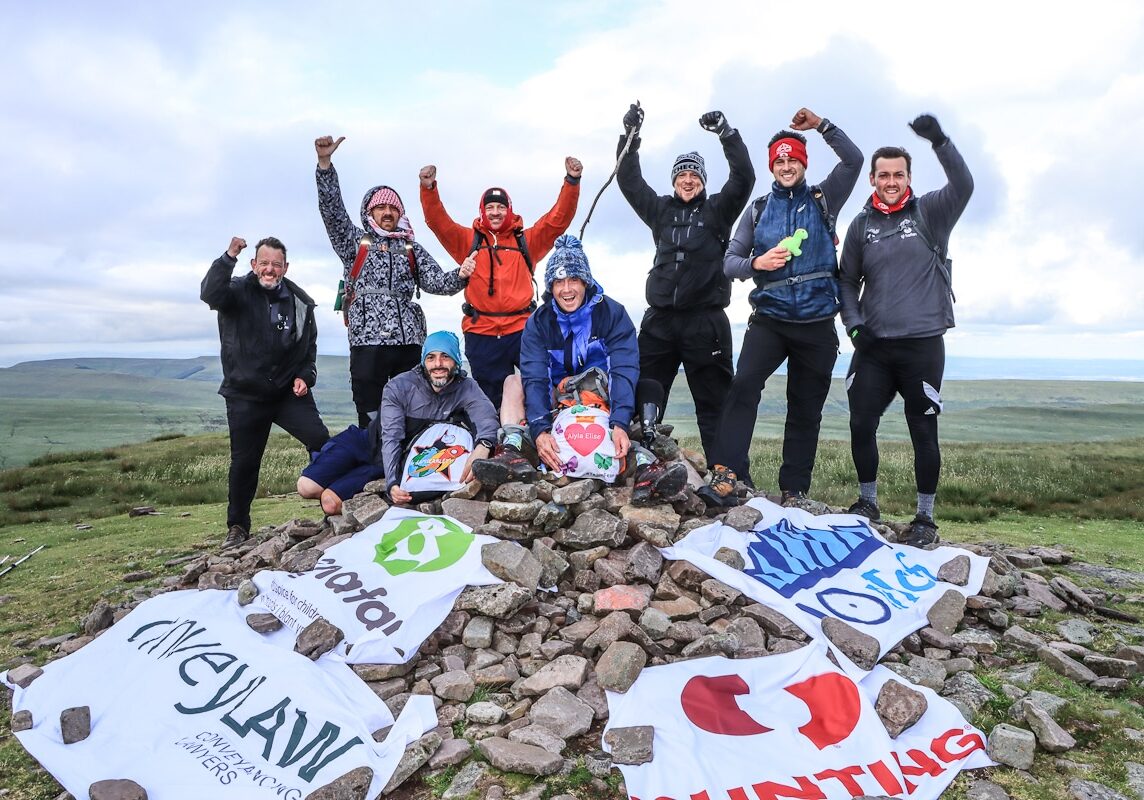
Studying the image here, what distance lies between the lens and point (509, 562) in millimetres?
4984

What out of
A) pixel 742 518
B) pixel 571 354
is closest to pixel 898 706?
pixel 742 518

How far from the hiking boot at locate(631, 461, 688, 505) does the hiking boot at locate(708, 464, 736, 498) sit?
2.43 ft

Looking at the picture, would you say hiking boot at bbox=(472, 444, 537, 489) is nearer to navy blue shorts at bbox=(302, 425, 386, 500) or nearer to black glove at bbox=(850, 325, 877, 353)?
navy blue shorts at bbox=(302, 425, 386, 500)

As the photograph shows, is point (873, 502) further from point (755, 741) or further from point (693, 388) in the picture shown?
point (755, 741)

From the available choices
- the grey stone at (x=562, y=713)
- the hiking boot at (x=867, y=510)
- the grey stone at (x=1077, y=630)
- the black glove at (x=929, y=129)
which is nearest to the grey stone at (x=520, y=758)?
the grey stone at (x=562, y=713)

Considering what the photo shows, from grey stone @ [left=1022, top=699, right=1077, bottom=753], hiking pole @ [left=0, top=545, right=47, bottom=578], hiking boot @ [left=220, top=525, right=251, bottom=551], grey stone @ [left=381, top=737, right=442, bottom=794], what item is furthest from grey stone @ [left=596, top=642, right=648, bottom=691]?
hiking pole @ [left=0, top=545, right=47, bottom=578]

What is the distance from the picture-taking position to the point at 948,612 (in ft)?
17.3

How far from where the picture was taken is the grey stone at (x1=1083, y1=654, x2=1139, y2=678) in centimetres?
467

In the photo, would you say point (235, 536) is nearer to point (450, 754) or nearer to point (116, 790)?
point (116, 790)

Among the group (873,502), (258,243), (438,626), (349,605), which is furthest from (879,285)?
(258,243)

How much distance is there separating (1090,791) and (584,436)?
3.88 metres

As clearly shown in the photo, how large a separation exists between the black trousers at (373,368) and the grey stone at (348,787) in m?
4.29

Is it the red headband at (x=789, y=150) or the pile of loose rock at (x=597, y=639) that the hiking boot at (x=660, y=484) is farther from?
the red headband at (x=789, y=150)

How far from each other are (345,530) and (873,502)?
5146 mm
